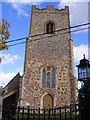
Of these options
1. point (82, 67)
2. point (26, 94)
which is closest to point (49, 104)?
point (26, 94)

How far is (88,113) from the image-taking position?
19.8 feet

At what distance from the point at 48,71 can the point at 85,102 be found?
615 inches

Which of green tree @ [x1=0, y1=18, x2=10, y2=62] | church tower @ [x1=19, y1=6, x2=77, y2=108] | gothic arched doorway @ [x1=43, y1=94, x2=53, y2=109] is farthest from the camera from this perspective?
gothic arched doorway @ [x1=43, y1=94, x2=53, y2=109]

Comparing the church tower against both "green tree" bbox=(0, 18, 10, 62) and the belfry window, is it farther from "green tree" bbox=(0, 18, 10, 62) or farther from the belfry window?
"green tree" bbox=(0, 18, 10, 62)

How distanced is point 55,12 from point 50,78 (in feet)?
34.5

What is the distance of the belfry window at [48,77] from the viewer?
21.2m

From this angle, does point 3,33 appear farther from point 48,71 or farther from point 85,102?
point 48,71

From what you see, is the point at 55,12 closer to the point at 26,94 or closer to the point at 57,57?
the point at 57,57

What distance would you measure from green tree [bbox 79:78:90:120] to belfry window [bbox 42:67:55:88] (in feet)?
47.3

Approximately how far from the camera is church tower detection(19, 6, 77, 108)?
20.5 meters

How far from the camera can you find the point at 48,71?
21953 mm

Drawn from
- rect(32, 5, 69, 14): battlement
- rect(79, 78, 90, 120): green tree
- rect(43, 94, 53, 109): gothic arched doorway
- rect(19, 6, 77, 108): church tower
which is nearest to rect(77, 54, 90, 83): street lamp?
rect(79, 78, 90, 120): green tree

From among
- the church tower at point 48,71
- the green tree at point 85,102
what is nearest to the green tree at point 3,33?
the green tree at point 85,102

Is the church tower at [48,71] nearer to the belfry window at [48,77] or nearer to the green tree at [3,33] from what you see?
the belfry window at [48,77]
